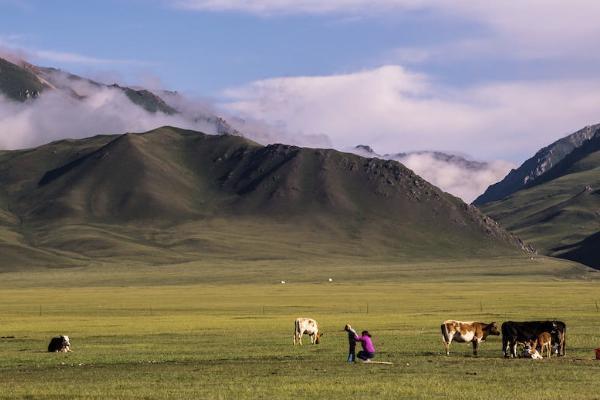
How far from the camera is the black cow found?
39875 millimetres

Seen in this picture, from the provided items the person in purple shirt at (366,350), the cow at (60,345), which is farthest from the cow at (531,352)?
the cow at (60,345)

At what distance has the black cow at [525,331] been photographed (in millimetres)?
39875

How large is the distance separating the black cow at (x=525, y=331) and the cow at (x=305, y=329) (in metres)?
11.8

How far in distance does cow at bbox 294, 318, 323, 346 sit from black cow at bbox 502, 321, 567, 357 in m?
11.8

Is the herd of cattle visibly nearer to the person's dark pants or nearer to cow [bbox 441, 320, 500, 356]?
cow [bbox 441, 320, 500, 356]

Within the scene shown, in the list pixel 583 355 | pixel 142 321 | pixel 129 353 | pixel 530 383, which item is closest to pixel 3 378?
pixel 129 353

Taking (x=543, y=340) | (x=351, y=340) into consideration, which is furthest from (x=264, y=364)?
(x=543, y=340)

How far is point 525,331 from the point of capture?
1574 inches

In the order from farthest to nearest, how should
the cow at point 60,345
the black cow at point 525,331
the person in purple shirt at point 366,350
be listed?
1. the cow at point 60,345
2. the black cow at point 525,331
3. the person in purple shirt at point 366,350

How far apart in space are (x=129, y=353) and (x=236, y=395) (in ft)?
56.4

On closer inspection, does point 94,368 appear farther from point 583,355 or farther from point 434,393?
point 583,355

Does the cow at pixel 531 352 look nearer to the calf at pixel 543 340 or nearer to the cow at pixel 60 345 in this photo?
the calf at pixel 543 340

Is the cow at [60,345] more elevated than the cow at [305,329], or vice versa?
the cow at [305,329]

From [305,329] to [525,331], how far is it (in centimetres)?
1269
